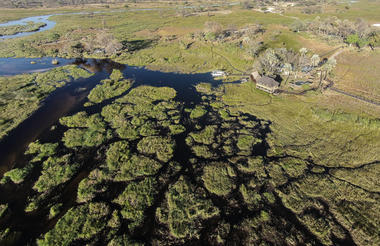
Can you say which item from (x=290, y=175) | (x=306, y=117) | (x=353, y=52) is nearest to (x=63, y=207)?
(x=290, y=175)

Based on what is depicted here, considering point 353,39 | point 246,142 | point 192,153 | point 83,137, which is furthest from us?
point 353,39


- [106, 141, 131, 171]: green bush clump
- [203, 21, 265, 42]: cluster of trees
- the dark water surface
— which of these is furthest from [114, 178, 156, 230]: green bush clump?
[203, 21, 265, 42]: cluster of trees

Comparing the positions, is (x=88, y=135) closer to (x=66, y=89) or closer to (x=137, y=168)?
(x=137, y=168)

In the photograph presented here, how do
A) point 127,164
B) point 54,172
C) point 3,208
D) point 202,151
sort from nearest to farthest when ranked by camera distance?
point 3,208 < point 54,172 < point 127,164 < point 202,151

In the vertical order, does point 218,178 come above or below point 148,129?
below

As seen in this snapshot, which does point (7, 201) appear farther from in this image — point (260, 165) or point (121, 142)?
point (260, 165)

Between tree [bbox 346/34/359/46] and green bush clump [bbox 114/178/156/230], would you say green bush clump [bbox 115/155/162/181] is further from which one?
tree [bbox 346/34/359/46]

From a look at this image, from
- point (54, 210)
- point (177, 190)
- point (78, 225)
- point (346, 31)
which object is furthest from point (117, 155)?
point (346, 31)

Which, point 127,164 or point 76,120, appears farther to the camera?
point 76,120

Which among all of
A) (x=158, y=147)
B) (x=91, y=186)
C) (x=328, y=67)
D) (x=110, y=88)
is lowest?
(x=91, y=186)
